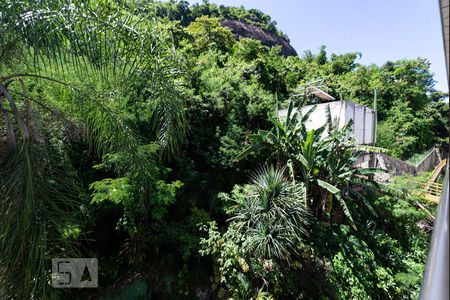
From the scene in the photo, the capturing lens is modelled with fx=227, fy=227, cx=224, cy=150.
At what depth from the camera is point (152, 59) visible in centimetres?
302

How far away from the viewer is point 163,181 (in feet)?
16.6

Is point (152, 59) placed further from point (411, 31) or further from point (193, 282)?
point (193, 282)

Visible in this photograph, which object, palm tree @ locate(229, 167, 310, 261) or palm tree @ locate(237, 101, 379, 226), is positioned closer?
palm tree @ locate(229, 167, 310, 261)

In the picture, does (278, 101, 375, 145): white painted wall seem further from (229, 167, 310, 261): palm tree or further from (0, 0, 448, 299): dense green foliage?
(229, 167, 310, 261): palm tree

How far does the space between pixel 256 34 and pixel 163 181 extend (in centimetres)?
3449

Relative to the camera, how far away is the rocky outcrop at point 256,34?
31.7 metres

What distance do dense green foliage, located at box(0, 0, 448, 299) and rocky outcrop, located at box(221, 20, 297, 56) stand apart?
25027mm

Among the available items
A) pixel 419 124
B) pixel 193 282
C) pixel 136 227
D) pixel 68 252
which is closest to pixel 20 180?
pixel 68 252

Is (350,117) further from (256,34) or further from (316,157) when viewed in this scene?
(256,34)

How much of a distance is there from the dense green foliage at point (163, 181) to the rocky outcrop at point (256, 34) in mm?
25027

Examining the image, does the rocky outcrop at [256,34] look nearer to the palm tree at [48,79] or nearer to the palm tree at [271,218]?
the palm tree at [271,218]

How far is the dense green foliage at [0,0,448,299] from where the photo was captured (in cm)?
226

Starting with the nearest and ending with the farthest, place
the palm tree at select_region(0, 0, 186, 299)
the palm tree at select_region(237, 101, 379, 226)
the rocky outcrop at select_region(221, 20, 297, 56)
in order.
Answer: the palm tree at select_region(0, 0, 186, 299)
the palm tree at select_region(237, 101, 379, 226)
the rocky outcrop at select_region(221, 20, 297, 56)

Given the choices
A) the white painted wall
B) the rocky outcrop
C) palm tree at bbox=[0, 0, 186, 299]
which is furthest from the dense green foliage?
the rocky outcrop
